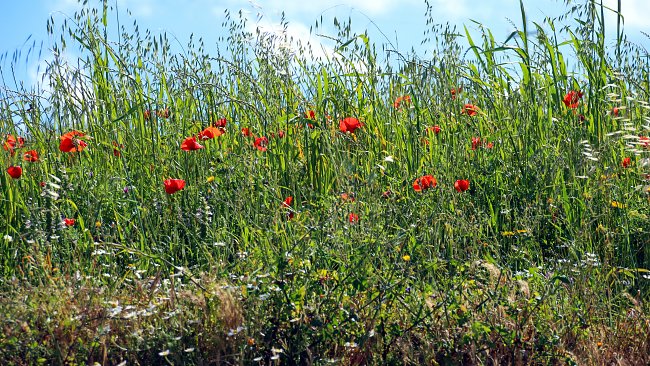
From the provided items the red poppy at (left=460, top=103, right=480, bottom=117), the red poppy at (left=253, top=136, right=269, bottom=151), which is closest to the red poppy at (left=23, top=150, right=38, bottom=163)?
the red poppy at (left=253, top=136, right=269, bottom=151)

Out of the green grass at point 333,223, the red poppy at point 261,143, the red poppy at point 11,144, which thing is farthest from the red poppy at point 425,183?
the red poppy at point 11,144

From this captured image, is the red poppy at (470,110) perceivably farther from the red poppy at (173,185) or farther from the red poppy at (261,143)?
the red poppy at (173,185)

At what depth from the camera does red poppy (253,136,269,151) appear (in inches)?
150

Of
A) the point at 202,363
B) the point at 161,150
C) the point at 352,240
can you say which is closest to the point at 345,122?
the point at 352,240

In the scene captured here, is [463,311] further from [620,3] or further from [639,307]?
[620,3]

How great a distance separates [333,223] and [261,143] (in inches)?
60.1

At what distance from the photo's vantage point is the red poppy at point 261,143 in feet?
12.5

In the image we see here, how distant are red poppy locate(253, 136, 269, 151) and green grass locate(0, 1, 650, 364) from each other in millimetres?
71

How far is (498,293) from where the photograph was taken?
8.11 ft

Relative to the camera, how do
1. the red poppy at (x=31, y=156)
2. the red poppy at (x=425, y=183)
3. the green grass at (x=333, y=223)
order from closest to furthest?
the green grass at (x=333, y=223)
the red poppy at (x=425, y=183)
the red poppy at (x=31, y=156)

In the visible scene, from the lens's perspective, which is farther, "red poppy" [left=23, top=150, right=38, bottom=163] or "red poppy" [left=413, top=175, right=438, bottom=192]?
"red poppy" [left=23, top=150, right=38, bottom=163]

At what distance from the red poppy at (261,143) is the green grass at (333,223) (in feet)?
0.23

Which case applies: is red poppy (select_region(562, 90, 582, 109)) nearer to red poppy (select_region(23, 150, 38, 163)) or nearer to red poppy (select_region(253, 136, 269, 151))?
red poppy (select_region(253, 136, 269, 151))

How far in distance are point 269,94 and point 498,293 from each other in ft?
7.79
